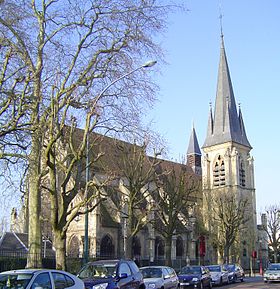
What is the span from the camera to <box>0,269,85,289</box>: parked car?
937 cm

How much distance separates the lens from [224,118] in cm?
7594

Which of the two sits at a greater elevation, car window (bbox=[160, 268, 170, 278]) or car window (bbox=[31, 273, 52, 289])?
car window (bbox=[31, 273, 52, 289])

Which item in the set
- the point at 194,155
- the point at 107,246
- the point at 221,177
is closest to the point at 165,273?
the point at 107,246

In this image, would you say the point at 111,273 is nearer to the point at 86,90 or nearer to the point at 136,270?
the point at 136,270

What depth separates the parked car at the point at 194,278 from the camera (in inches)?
977

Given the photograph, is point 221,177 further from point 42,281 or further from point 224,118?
point 42,281

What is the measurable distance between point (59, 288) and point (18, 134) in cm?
555

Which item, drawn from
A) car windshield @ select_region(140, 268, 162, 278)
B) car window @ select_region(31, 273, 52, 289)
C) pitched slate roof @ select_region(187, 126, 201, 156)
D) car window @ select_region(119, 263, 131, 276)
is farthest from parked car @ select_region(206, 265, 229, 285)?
pitched slate roof @ select_region(187, 126, 201, 156)

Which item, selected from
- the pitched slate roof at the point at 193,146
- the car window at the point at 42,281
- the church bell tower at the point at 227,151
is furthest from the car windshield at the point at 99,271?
the pitched slate roof at the point at 193,146

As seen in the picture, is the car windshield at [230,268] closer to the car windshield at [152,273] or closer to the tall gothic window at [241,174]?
the car windshield at [152,273]

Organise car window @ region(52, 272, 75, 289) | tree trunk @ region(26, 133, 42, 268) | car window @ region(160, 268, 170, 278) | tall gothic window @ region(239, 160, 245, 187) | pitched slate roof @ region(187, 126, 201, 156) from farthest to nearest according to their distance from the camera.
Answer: pitched slate roof @ region(187, 126, 201, 156), tall gothic window @ region(239, 160, 245, 187), car window @ region(160, 268, 170, 278), tree trunk @ region(26, 133, 42, 268), car window @ region(52, 272, 75, 289)

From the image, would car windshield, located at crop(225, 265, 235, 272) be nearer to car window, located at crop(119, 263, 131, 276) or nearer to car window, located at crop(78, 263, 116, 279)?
car window, located at crop(119, 263, 131, 276)

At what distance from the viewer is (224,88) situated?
252ft

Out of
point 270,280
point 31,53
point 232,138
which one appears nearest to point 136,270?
point 31,53
